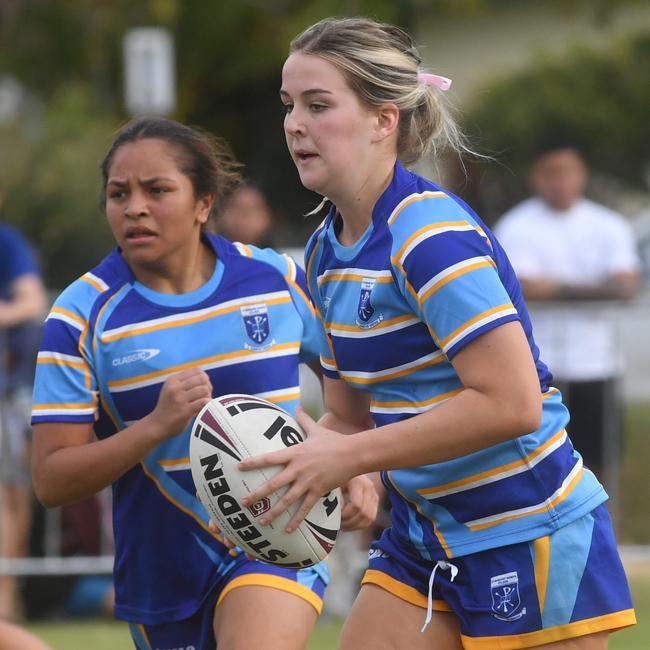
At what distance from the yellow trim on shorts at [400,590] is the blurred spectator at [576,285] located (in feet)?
15.2

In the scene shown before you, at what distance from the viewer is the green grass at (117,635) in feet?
24.2

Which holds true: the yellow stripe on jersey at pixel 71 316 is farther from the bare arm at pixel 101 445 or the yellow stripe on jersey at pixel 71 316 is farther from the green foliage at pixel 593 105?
the green foliage at pixel 593 105

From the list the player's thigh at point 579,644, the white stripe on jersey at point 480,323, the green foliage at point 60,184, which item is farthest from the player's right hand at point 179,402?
the green foliage at point 60,184

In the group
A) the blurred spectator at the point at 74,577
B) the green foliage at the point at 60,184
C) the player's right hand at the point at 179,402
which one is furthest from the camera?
the green foliage at the point at 60,184

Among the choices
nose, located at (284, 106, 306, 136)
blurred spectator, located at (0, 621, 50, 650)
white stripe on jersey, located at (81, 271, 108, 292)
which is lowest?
blurred spectator, located at (0, 621, 50, 650)

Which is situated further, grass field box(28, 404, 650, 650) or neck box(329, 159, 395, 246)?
grass field box(28, 404, 650, 650)

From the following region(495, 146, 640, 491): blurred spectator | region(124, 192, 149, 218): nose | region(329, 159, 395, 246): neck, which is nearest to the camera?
region(329, 159, 395, 246): neck

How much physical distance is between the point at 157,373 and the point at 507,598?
127 centimetres

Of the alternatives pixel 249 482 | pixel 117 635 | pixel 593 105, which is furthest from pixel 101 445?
pixel 593 105

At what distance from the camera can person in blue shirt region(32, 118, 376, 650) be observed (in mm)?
4156

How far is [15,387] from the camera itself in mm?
8266

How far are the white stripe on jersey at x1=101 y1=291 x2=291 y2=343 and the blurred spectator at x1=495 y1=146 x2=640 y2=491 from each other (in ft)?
13.7

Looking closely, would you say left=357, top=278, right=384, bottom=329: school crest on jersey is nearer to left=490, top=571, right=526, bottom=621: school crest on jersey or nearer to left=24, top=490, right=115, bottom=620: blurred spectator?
left=490, top=571, right=526, bottom=621: school crest on jersey

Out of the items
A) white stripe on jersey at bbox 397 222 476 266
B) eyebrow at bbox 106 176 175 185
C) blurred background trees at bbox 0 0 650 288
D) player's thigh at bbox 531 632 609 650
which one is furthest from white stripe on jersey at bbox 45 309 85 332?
blurred background trees at bbox 0 0 650 288
